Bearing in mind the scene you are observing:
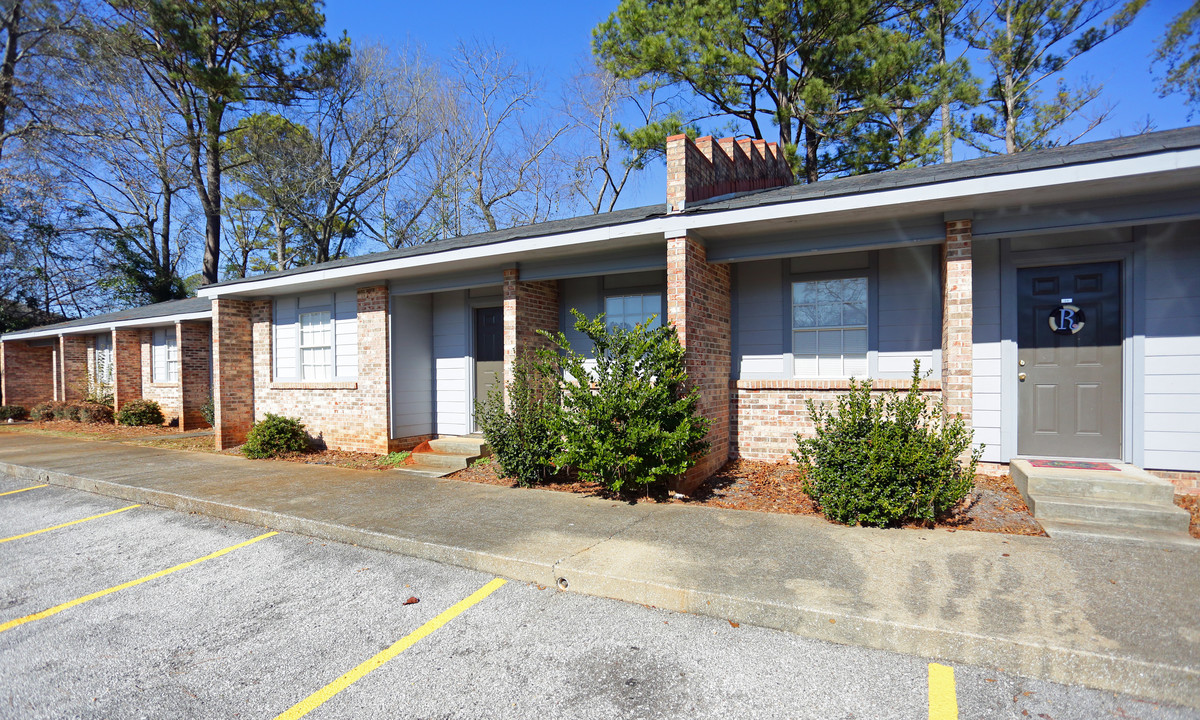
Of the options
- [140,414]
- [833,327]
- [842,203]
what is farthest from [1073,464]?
[140,414]

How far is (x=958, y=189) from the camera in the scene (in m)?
5.30

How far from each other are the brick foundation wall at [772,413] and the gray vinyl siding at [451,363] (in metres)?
4.90

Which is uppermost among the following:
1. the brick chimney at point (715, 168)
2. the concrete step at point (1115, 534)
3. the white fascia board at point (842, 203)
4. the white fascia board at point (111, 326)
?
the brick chimney at point (715, 168)

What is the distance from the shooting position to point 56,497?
25.0 ft

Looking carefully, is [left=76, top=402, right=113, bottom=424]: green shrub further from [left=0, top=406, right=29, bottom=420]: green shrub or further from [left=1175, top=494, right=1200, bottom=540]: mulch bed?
[left=1175, top=494, right=1200, bottom=540]: mulch bed

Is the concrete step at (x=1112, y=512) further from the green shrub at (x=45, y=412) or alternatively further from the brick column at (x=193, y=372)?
the green shrub at (x=45, y=412)

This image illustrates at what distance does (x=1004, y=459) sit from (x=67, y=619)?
28.5 feet

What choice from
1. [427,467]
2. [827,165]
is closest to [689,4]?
[827,165]

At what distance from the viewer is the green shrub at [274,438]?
32.8ft

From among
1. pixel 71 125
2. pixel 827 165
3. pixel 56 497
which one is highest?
pixel 71 125

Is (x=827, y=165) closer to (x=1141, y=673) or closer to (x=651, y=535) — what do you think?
(x=651, y=535)

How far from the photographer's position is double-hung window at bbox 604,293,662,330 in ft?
27.3

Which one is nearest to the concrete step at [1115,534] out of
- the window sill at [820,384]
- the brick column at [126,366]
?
the window sill at [820,384]

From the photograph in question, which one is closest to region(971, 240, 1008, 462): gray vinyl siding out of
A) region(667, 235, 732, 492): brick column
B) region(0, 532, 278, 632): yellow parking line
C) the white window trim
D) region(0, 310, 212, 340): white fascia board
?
the white window trim
